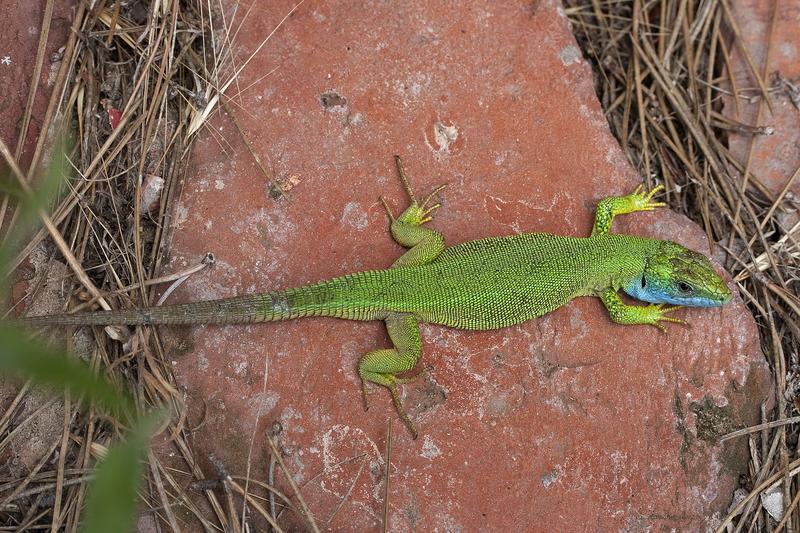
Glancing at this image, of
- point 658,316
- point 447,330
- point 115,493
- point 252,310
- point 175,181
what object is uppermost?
point 115,493

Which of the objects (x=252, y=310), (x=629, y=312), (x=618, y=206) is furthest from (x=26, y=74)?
(x=629, y=312)

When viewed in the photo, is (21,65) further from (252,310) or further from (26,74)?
(252,310)

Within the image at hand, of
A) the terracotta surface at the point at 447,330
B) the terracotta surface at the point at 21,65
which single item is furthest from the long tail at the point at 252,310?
the terracotta surface at the point at 21,65

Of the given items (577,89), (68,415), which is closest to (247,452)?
(68,415)

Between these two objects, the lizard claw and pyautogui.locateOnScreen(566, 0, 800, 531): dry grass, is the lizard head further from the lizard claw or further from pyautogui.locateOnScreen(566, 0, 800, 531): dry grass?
pyautogui.locateOnScreen(566, 0, 800, 531): dry grass

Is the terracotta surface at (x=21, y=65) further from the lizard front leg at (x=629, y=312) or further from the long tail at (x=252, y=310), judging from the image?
the lizard front leg at (x=629, y=312)

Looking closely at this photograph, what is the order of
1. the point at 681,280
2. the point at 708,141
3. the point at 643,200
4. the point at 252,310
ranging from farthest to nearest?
1. the point at 708,141
2. the point at 643,200
3. the point at 681,280
4. the point at 252,310
